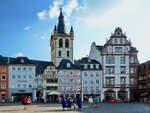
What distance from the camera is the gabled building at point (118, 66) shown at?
2874 inches

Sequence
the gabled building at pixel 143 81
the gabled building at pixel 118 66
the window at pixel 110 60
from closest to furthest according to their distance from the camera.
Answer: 1. the gabled building at pixel 143 81
2. the gabled building at pixel 118 66
3. the window at pixel 110 60

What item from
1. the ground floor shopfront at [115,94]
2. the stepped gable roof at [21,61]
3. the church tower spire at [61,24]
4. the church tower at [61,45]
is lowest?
the ground floor shopfront at [115,94]

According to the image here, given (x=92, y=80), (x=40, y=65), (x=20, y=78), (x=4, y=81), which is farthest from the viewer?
(x=40, y=65)

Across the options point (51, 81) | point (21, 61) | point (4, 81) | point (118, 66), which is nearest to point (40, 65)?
point (21, 61)

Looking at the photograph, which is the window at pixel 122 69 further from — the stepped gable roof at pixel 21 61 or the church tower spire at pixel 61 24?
the stepped gable roof at pixel 21 61

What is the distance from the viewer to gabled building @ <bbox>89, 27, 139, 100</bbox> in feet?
240

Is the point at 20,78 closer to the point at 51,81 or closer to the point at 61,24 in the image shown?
the point at 51,81

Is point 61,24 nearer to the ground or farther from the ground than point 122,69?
farther from the ground

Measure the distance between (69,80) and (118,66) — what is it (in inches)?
562

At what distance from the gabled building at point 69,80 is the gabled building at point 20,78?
7.56 m

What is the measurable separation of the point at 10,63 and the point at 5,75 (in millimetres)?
3419

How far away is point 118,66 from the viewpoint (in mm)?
73438

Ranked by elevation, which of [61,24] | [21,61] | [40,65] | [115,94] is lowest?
[115,94]

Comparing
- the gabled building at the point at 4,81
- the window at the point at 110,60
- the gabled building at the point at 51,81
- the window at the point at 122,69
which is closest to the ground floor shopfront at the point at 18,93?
the gabled building at the point at 4,81
